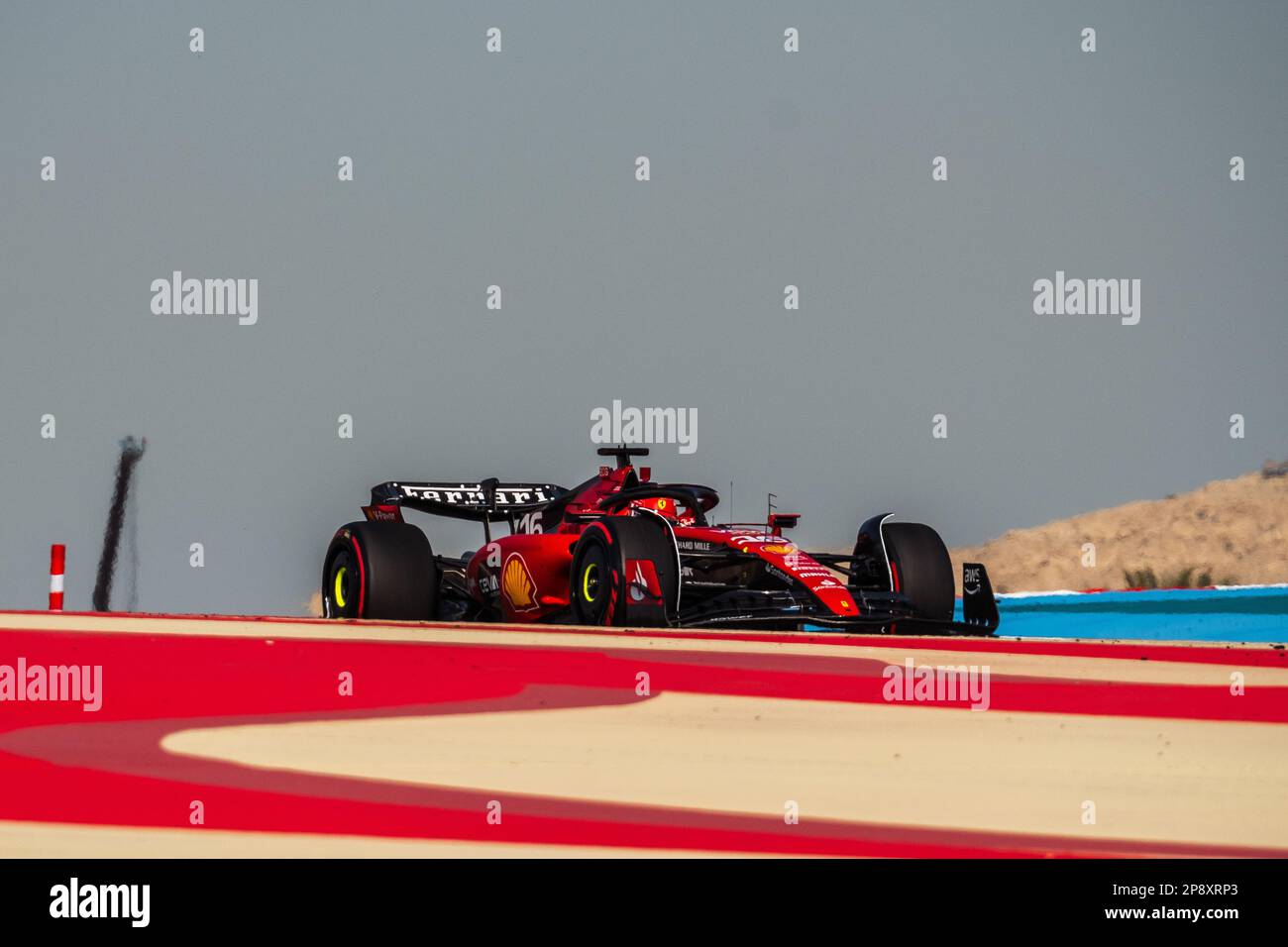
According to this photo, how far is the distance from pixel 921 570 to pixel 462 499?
12.6ft

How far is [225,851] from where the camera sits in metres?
4.01

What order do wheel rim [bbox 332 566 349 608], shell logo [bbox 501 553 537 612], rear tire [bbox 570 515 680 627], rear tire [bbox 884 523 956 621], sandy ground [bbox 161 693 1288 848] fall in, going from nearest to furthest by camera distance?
1. sandy ground [bbox 161 693 1288 848]
2. rear tire [bbox 570 515 680 627]
3. rear tire [bbox 884 523 956 621]
4. shell logo [bbox 501 553 537 612]
5. wheel rim [bbox 332 566 349 608]

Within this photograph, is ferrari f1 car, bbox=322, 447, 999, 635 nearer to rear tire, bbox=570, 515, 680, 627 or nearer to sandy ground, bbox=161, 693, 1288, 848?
rear tire, bbox=570, 515, 680, 627

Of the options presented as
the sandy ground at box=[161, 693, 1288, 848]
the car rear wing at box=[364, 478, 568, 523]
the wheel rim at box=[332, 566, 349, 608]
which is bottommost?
the sandy ground at box=[161, 693, 1288, 848]

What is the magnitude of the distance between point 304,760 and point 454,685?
3.34ft

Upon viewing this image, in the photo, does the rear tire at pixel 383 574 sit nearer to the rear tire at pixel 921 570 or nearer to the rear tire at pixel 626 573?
the rear tire at pixel 626 573

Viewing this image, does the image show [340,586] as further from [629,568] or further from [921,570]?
[921,570]

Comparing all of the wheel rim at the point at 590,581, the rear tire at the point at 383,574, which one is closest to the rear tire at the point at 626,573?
the wheel rim at the point at 590,581

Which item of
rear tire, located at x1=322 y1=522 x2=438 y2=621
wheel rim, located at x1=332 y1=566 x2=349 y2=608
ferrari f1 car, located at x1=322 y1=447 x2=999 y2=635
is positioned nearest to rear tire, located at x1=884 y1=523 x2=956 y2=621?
ferrari f1 car, located at x1=322 y1=447 x2=999 y2=635

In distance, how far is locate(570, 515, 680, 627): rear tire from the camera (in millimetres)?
9125

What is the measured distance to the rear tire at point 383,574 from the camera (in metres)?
10.9

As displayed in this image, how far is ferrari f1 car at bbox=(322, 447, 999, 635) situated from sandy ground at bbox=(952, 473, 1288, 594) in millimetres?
23354

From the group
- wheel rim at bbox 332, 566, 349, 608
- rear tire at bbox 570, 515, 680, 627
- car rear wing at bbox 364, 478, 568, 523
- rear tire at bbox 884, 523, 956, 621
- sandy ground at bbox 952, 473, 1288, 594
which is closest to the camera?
rear tire at bbox 570, 515, 680, 627
